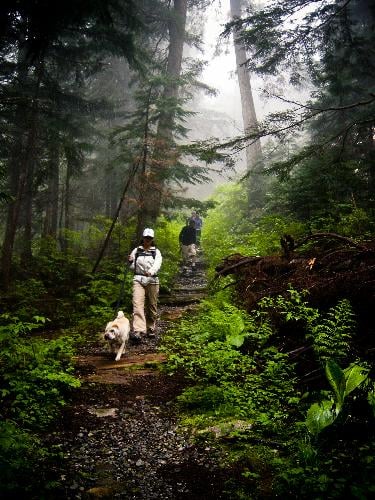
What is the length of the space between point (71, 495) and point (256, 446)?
1660 mm

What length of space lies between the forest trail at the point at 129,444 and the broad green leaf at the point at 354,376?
1.48 meters

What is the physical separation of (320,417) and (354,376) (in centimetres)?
62

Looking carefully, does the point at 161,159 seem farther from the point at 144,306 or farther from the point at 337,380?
the point at 337,380

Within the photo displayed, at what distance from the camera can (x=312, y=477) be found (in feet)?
8.98

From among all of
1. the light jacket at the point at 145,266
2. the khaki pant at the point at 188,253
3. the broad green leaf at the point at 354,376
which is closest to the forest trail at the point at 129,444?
the broad green leaf at the point at 354,376

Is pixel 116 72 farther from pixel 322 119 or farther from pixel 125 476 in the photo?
pixel 125 476

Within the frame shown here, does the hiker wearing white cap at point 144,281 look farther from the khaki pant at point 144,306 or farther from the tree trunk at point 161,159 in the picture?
the tree trunk at point 161,159

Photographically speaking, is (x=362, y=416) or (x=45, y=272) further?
(x=45, y=272)

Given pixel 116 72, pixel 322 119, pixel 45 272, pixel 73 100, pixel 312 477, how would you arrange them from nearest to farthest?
1. pixel 312 477
2. pixel 45 272
3. pixel 73 100
4. pixel 322 119
5. pixel 116 72

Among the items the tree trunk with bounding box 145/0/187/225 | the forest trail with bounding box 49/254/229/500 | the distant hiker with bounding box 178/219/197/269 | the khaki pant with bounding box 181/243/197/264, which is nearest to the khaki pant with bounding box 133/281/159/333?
the forest trail with bounding box 49/254/229/500

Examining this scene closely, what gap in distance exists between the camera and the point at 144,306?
8109 mm

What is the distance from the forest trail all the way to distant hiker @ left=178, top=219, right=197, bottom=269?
31.9ft

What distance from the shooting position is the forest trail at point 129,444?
300cm

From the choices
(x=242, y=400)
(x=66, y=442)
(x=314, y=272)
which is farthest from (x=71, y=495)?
(x=314, y=272)
